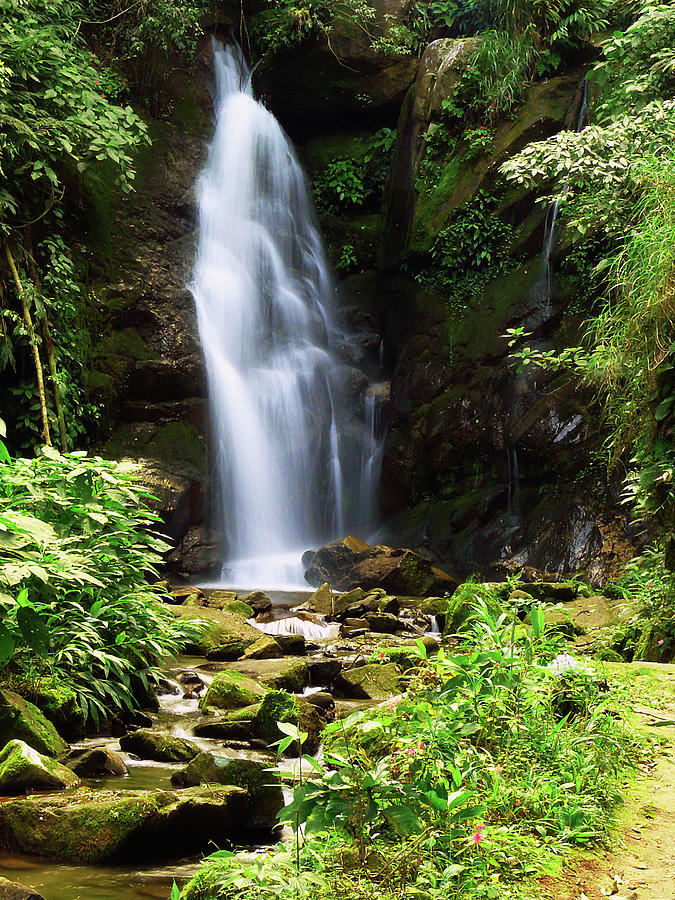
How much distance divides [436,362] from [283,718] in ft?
32.5

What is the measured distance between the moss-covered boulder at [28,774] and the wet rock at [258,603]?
544cm

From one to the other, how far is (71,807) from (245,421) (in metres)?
10.6

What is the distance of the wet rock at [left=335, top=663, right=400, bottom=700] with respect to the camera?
19.2 ft

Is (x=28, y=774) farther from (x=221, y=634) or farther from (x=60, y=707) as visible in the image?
(x=221, y=634)

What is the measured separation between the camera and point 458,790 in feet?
7.34

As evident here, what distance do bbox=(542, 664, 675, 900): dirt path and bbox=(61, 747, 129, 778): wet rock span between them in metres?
2.41

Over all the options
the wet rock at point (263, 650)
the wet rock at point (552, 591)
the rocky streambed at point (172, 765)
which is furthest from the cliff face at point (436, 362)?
the wet rock at point (263, 650)

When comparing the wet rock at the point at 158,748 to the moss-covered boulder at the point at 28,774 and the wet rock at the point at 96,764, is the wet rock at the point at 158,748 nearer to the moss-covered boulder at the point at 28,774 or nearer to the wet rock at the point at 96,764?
the wet rock at the point at 96,764

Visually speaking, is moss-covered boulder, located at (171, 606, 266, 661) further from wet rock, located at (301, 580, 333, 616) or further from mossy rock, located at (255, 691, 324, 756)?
mossy rock, located at (255, 691, 324, 756)

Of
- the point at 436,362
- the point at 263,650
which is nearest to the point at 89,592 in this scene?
the point at 263,650

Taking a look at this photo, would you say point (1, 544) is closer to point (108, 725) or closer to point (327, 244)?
point (108, 725)

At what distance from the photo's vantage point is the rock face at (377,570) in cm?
1102

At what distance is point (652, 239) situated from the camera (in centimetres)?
487

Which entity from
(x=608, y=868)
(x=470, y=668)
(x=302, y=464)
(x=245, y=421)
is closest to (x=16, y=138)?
(x=245, y=421)
